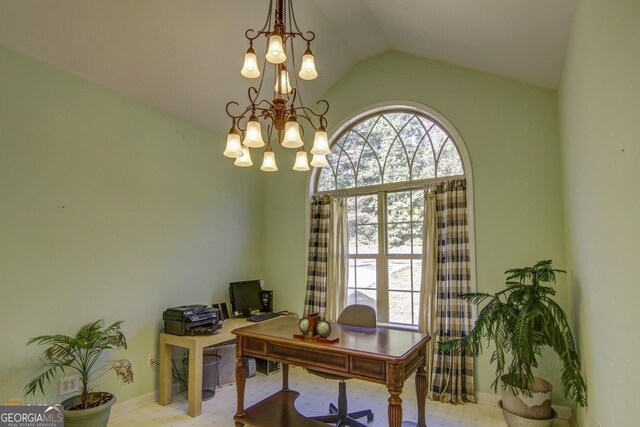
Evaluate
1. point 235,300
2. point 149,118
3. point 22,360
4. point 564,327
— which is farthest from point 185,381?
point 564,327

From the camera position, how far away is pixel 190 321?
10.7 ft

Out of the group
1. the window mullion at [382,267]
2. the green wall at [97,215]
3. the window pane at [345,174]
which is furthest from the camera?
the window pane at [345,174]

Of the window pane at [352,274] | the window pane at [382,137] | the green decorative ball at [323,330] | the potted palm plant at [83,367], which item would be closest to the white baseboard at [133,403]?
the potted palm plant at [83,367]

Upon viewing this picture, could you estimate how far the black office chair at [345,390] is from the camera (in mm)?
2797

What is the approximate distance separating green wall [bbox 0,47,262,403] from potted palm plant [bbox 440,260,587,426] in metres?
2.77

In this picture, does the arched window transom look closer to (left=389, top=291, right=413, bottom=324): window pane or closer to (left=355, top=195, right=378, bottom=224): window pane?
(left=355, top=195, right=378, bottom=224): window pane

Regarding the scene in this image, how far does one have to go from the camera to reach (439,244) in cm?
361

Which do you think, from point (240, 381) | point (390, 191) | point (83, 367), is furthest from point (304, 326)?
point (390, 191)

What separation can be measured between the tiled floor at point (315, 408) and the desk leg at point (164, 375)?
0.07 m

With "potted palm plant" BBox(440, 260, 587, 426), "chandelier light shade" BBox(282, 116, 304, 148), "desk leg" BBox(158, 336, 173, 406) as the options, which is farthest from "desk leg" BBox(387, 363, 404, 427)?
"desk leg" BBox(158, 336, 173, 406)

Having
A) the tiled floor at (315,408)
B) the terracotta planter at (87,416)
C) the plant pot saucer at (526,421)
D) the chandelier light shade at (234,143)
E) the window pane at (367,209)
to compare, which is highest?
the chandelier light shade at (234,143)

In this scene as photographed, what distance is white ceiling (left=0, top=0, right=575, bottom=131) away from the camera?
2.45m

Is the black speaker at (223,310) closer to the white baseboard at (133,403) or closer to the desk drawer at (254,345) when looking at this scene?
the white baseboard at (133,403)

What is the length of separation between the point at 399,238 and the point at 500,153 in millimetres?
1305
